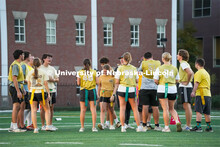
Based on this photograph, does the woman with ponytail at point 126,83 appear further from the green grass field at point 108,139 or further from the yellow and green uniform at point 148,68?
the green grass field at point 108,139

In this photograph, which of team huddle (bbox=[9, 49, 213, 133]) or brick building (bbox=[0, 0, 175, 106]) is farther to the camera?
brick building (bbox=[0, 0, 175, 106])

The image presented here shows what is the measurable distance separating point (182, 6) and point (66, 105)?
17.5 meters

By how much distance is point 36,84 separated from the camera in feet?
47.1

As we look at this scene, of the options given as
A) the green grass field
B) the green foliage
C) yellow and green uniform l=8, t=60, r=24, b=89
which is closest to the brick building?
the green foliage

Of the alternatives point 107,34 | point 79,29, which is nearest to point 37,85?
point 79,29

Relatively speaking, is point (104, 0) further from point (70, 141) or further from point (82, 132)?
point (70, 141)

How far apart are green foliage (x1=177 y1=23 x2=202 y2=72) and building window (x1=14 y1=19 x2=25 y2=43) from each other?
13970 mm

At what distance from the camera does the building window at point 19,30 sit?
3391 cm

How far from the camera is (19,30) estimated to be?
112 feet

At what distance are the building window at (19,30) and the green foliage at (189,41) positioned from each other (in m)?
14.0

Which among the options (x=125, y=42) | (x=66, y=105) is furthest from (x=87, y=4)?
(x=66, y=105)

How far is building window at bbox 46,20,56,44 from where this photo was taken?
115 feet

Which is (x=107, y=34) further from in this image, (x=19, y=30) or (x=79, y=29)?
(x=19, y=30)

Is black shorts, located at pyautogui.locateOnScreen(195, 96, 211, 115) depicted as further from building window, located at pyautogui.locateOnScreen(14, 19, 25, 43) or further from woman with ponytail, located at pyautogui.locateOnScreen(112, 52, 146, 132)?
building window, located at pyautogui.locateOnScreen(14, 19, 25, 43)
